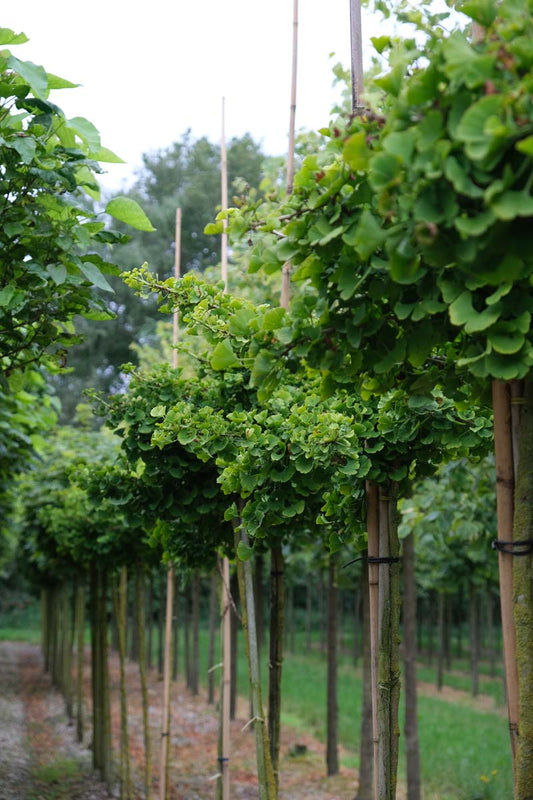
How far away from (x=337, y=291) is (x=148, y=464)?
232 cm

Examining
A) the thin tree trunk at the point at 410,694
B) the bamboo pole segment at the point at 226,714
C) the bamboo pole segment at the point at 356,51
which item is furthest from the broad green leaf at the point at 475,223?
the thin tree trunk at the point at 410,694

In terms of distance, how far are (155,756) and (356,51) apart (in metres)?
11.0

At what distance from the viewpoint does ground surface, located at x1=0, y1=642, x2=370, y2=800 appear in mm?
9273

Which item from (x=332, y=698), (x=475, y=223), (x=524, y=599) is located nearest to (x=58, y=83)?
(x=475, y=223)

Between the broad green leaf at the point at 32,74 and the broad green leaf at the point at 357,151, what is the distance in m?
1.85

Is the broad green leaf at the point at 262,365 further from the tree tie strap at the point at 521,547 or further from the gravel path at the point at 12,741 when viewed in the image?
the gravel path at the point at 12,741

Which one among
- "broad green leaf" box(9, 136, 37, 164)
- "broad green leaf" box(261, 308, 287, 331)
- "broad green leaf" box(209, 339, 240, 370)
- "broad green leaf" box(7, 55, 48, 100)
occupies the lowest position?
"broad green leaf" box(209, 339, 240, 370)

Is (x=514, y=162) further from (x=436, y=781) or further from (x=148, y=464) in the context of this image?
(x=436, y=781)

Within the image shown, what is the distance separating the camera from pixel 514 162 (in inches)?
69.4

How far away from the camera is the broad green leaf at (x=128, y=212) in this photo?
12.2ft

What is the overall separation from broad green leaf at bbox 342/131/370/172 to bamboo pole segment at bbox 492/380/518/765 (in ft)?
2.59

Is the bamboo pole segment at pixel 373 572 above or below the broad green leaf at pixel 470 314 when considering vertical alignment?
below

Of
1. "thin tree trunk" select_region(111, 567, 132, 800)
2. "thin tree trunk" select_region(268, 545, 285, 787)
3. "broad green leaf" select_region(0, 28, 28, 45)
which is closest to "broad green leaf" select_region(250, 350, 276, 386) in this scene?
"broad green leaf" select_region(0, 28, 28, 45)

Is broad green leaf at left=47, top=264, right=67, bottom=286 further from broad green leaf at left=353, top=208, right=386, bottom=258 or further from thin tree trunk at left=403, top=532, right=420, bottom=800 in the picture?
thin tree trunk at left=403, top=532, right=420, bottom=800
